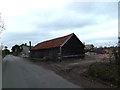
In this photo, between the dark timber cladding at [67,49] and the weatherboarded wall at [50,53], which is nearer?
the dark timber cladding at [67,49]

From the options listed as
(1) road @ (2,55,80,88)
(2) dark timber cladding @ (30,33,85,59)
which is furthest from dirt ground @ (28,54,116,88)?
(2) dark timber cladding @ (30,33,85,59)

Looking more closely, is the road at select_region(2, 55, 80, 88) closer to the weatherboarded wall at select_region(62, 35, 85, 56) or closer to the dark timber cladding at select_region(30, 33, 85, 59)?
the dark timber cladding at select_region(30, 33, 85, 59)

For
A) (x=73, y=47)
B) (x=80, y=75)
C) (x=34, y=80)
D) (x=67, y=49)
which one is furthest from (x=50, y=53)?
(x=34, y=80)

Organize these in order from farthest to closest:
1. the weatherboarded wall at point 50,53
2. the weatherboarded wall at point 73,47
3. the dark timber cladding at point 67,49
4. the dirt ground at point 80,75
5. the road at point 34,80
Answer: the weatherboarded wall at point 50,53 → the weatherboarded wall at point 73,47 → the dark timber cladding at point 67,49 → the dirt ground at point 80,75 → the road at point 34,80

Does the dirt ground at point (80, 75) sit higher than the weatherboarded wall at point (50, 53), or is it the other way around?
the weatherboarded wall at point (50, 53)

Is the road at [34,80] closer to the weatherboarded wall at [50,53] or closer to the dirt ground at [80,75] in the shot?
the dirt ground at [80,75]

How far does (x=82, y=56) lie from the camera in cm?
2266

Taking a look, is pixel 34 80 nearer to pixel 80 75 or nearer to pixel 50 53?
pixel 80 75

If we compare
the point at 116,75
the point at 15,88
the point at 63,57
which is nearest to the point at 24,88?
the point at 15,88

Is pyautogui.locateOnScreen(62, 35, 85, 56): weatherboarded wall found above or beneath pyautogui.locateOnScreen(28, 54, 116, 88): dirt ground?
above

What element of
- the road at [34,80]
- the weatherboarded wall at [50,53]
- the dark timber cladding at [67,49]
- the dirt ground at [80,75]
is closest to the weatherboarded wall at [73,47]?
the dark timber cladding at [67,49]

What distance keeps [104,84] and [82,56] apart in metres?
15.8

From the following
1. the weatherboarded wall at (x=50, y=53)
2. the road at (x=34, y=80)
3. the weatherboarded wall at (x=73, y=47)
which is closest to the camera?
the road at (x=34, y=80)

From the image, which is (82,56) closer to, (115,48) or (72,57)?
(72,57)
